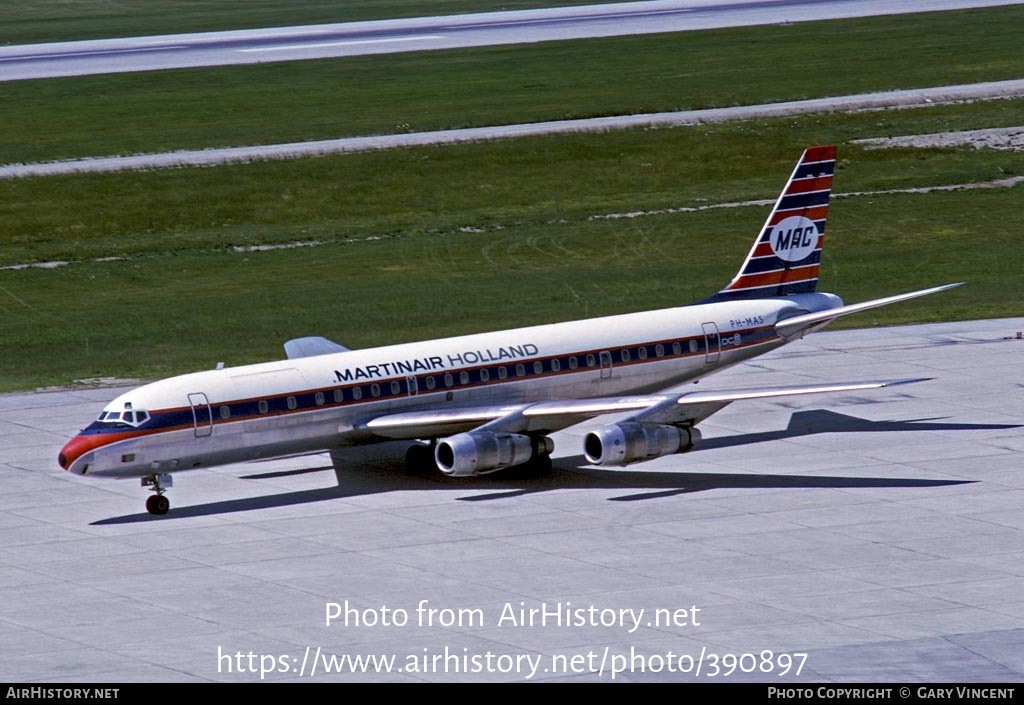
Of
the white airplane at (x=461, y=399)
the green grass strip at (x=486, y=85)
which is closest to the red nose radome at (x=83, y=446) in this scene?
the white airplane at (x=461, y=399)

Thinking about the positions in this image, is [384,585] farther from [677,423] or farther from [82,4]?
[82,4]

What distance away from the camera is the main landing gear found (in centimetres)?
3916

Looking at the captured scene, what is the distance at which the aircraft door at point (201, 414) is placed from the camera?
39.0 m

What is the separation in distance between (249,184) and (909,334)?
36.3m

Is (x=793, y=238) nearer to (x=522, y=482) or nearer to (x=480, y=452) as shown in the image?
(x=522, y=482)

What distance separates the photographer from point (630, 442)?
40.2 meters

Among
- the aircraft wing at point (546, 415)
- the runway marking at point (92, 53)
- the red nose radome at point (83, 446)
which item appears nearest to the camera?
the red nose radome at point (83, 446)

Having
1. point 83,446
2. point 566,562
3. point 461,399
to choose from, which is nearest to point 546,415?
point 461,399

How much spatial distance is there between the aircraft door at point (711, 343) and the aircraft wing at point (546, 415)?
4765 mm

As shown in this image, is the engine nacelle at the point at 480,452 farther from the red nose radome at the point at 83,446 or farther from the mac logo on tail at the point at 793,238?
the mac logo on tail at the point at 793,238

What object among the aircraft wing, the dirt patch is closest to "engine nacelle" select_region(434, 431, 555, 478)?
the aircraft wing

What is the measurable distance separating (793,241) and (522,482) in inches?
507

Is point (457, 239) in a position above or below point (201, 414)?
above

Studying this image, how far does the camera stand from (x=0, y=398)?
52344 millimetres
